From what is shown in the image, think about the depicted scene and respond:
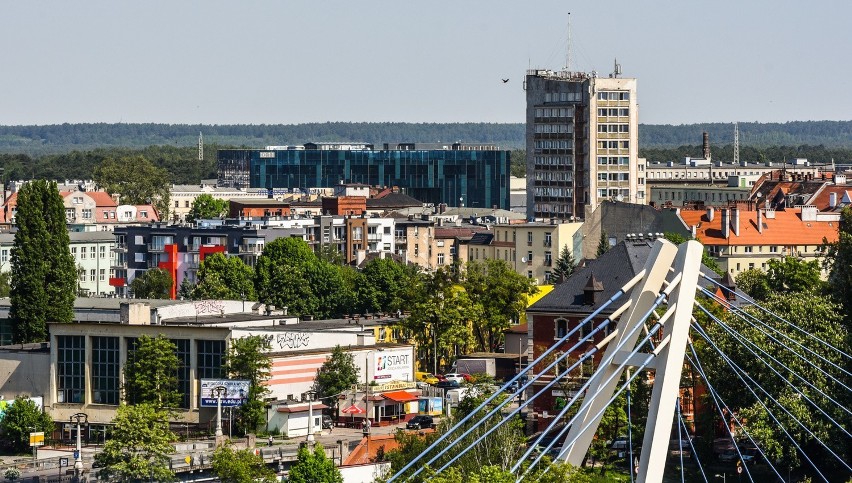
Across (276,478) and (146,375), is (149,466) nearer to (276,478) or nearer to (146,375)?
(276,478)

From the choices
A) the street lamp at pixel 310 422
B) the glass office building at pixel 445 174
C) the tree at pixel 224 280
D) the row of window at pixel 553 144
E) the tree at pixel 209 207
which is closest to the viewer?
the street lamp at pixel 310 422

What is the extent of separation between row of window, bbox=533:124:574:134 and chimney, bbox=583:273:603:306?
71.1 metres

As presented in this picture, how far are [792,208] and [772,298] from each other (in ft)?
163

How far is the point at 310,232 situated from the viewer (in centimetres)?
12294

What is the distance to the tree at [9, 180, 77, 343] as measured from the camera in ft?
244

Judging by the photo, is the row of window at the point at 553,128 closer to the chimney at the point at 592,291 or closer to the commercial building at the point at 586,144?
the commercial building at the point at 586,144

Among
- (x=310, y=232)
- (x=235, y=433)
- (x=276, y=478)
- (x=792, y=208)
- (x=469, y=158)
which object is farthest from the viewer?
(x=469, y=158)

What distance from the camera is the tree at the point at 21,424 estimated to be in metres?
65.1

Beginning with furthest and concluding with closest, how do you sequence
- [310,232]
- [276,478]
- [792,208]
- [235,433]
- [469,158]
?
[469,158] < [310,232] < [792,208] < [235,433] < [276,478]

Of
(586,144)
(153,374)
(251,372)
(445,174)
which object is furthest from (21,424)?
(445,174)

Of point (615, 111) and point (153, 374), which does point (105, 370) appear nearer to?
point (153, 374)

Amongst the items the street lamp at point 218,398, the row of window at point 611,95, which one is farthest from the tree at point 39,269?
the row of window at point 611,95

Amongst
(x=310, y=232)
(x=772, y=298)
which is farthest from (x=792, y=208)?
(x=772, y=298)

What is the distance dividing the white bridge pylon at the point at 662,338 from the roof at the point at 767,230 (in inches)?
2695
